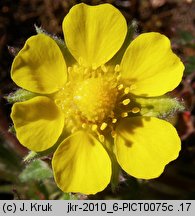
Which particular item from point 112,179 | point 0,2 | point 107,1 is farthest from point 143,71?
point 0,2

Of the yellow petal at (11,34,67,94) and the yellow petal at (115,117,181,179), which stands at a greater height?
the yellow petal at (11,34,67,94)

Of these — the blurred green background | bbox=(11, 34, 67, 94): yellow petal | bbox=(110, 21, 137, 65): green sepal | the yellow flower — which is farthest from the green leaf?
bbox=(110, 21, 137, 65): green sepal

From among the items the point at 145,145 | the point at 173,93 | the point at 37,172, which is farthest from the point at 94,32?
the point at 173,93

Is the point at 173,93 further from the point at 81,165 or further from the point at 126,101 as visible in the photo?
the point at 81,165

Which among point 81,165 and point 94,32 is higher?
point 94,32

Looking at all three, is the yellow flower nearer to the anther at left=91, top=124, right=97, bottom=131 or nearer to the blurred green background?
the anther at left=91, top=124, right=97, bottom=131
